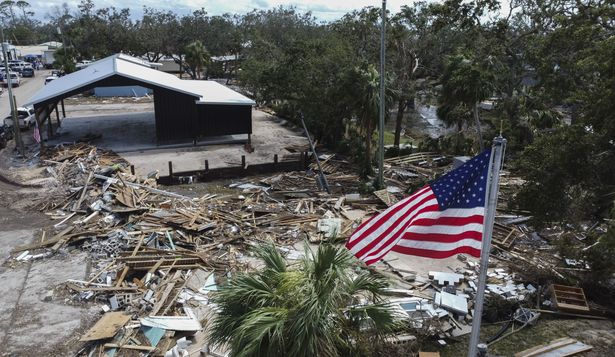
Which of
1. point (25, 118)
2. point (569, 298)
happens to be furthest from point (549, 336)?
point (25, 118)

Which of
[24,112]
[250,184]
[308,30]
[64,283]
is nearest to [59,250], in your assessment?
[64,283]

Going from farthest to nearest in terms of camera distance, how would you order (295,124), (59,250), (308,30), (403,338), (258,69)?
(308,30) → (258,69) → (295,124) → (59,250) → (403,338)

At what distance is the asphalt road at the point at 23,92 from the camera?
4161cm

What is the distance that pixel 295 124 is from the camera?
129ft

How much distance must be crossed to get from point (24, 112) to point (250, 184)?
2095 centimetres

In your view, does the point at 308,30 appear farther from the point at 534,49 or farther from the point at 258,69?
the point at 534,49

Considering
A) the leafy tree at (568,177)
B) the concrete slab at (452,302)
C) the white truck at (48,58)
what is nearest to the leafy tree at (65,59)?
the white truck at (48,58)

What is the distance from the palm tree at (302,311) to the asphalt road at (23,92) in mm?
38337

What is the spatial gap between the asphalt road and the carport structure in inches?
452

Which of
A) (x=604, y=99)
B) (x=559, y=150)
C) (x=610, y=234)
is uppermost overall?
(x=604, y=99)

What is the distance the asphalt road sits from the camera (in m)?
41.6

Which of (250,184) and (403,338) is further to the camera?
(250,184)

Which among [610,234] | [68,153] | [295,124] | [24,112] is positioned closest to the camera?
[610,234]

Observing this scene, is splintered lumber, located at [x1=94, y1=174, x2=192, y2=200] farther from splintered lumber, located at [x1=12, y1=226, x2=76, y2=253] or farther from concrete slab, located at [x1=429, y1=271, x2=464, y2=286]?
concrete slab, located at [x1=429, y1=271, x2=464, y2=286]
